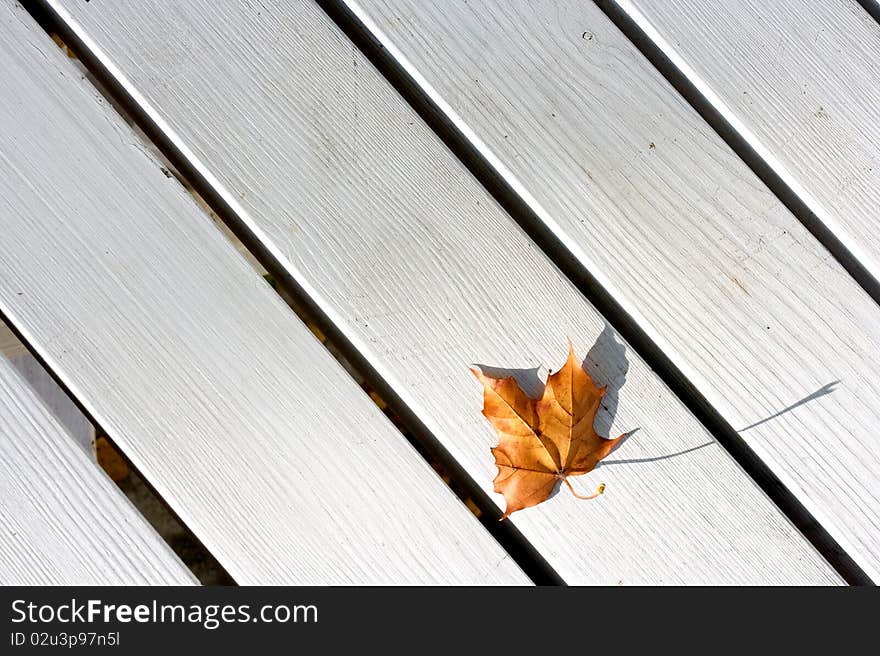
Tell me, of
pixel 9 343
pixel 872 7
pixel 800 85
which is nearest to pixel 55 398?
pixel 9 343

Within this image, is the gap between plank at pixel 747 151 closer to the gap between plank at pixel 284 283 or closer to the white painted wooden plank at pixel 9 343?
the gap between plank at pixel 284 283

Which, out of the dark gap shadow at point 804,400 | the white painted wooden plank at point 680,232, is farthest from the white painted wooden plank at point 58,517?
the dark gap shadow at point 804,400

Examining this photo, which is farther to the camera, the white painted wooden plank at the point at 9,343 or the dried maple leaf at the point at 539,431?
the white painted wooden plank at the point at 9,343

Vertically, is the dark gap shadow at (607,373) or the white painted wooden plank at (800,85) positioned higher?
the white painted wooden plank at (800,85)

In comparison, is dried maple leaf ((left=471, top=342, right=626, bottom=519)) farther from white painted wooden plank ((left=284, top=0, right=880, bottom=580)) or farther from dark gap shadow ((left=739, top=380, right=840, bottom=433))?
dark gap shadow ((left=739, top=380, right=840, bottom=433))

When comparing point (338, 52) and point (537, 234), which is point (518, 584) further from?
point (338, 52)

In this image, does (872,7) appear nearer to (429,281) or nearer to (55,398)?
(429,281)

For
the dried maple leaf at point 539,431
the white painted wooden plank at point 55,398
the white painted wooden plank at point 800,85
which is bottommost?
the dried maple leaf at point 539,431
